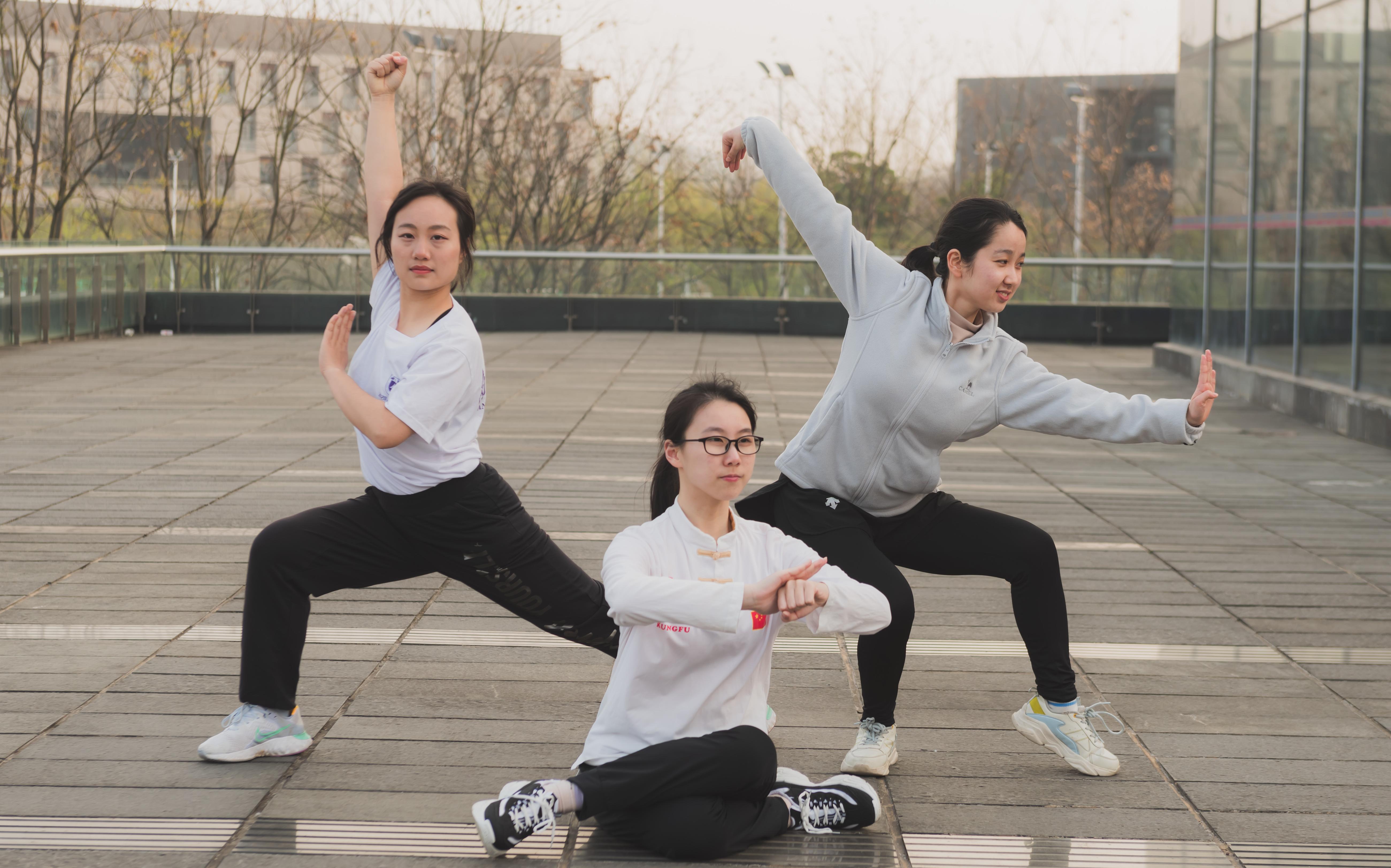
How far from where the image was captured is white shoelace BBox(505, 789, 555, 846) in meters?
3.24

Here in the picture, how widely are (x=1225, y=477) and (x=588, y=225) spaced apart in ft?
59.6

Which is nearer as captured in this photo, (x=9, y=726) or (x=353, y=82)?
(x=9, y=726)

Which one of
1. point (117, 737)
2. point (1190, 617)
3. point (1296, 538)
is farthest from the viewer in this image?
point (1296, 538)

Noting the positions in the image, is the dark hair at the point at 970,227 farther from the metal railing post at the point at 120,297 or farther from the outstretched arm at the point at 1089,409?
the metal railing post at the point at 120,297

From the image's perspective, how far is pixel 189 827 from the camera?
137 inches

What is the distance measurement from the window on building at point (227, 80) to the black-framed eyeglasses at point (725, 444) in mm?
23330

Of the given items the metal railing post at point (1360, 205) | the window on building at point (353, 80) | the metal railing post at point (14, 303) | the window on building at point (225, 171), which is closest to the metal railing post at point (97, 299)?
the metal railing post at point (14, 303)

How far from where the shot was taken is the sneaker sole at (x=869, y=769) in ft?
12.7

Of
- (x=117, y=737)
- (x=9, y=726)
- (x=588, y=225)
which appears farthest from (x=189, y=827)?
(x=588, y=225)

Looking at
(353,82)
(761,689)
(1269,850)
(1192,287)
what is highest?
(353,82)

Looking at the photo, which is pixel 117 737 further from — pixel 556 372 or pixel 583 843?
pixel 556 372

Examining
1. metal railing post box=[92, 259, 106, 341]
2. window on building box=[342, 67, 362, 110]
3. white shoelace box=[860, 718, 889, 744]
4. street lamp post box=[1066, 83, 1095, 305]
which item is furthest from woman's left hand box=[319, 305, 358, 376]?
street lamp post box=[1066, 83, 1095, 305]

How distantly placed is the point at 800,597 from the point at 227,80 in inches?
949

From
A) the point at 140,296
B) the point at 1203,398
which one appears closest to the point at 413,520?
the point at 1203,398
